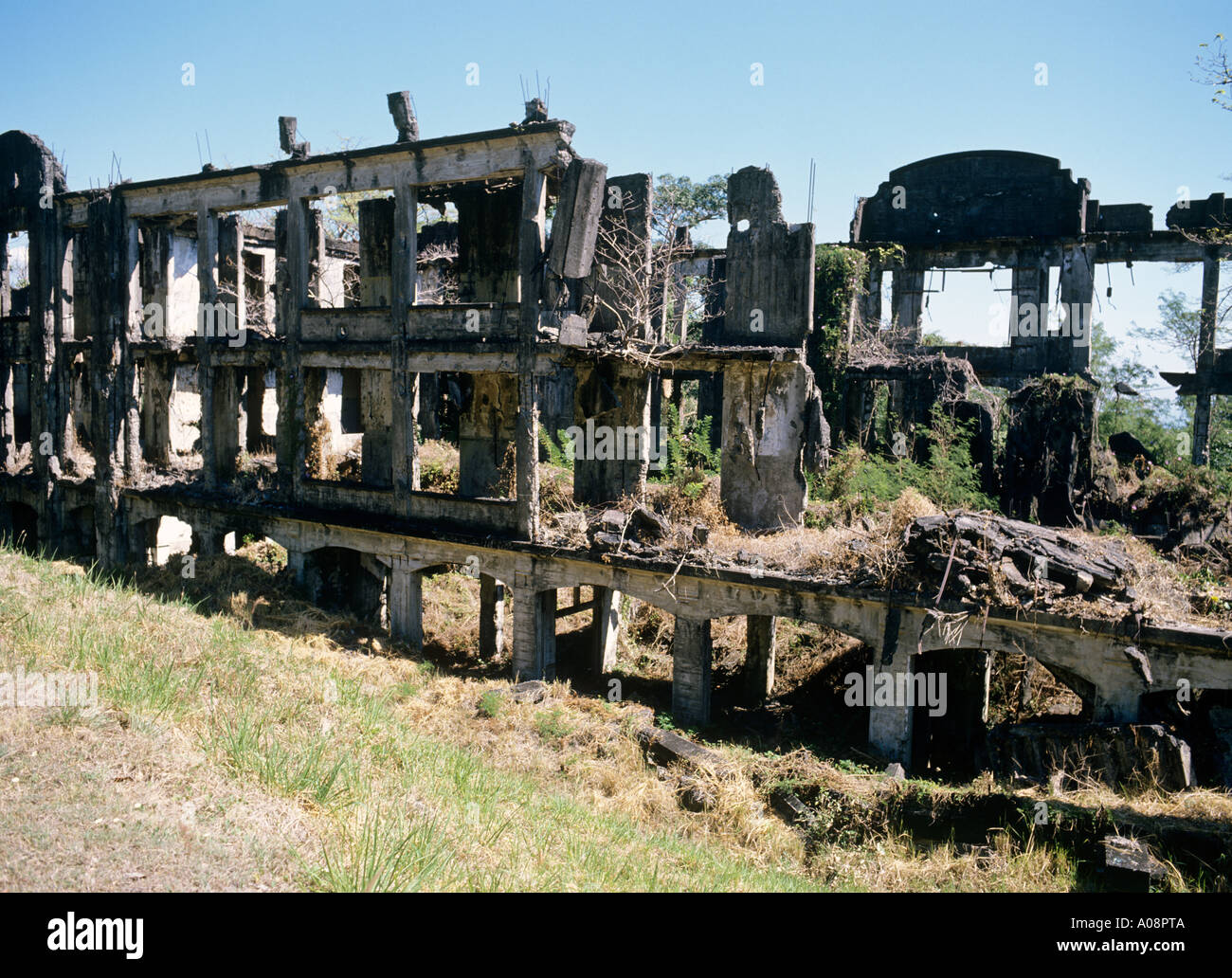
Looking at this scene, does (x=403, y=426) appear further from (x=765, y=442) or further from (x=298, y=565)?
(x=765, y=442)

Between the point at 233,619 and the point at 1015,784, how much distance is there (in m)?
13.1

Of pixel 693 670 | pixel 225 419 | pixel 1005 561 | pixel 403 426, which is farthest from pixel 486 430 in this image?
pixel 1005 561

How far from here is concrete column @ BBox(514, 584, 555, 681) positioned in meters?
15.6

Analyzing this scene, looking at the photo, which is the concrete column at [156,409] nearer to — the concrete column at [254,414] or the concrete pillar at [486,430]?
the concrete column at [254,414]

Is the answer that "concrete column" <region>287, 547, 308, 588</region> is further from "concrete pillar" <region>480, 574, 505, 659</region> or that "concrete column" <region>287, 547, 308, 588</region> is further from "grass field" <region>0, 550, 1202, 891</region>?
"concrete pillar" <region>480, 574, 505, 659</region>

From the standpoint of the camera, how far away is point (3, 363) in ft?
75.9

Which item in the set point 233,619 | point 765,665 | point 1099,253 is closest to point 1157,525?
point 765,665

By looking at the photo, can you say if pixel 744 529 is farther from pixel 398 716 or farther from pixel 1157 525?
pixel 1157 525

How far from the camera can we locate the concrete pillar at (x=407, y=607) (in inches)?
674

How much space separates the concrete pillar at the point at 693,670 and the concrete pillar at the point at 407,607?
558 cm

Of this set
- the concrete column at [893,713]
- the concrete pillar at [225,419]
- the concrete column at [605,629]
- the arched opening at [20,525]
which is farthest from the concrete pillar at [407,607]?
the arched opening at [20,525]

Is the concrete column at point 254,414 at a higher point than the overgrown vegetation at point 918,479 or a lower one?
higher

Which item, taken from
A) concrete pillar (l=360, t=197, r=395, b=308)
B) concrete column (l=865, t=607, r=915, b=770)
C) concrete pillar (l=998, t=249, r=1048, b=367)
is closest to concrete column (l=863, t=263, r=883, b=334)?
concrete pillar (l=998, t=249, r=1048, b=367)

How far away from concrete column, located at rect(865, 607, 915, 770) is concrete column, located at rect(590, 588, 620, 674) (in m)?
5.78
